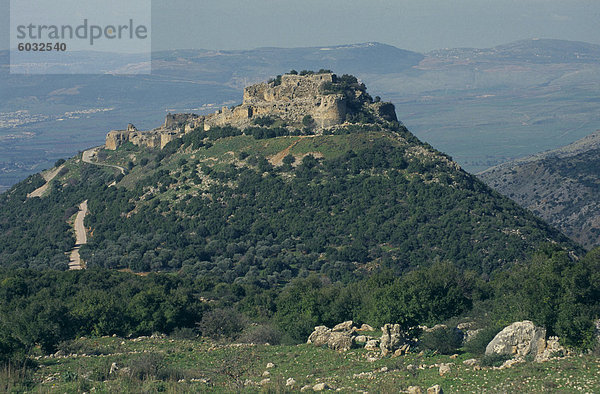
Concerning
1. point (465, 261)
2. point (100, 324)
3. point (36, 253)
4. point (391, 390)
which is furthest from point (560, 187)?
point (391, 390)

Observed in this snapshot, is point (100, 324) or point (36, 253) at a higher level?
point (100, 324)

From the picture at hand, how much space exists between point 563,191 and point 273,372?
370ft

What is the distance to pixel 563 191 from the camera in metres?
130

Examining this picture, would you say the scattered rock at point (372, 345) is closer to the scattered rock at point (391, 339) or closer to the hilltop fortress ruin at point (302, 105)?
the scattered rock at point (391, 339)

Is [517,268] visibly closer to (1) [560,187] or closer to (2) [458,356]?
(2) [458,356]

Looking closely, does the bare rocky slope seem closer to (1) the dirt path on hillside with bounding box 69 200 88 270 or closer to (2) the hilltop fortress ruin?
(2) the hilltop fortress ruin

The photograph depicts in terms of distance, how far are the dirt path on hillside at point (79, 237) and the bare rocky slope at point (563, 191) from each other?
6376 cm

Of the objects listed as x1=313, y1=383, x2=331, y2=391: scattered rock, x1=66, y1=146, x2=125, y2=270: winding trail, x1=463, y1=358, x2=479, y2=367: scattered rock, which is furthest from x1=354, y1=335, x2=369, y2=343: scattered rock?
x1=66, y1=146, x2=125, y2=270: winding trail

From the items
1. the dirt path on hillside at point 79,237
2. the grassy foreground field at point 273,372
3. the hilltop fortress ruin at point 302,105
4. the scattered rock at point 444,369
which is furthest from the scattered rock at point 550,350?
the hilltop fortress ruin at point 302,105

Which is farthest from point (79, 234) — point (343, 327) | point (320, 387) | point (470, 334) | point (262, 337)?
point (320, 387)

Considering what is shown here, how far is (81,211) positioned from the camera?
87125mm

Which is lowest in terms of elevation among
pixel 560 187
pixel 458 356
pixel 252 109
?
pixel 560 187

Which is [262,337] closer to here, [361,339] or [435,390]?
[361,339]

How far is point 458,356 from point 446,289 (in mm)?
7485
